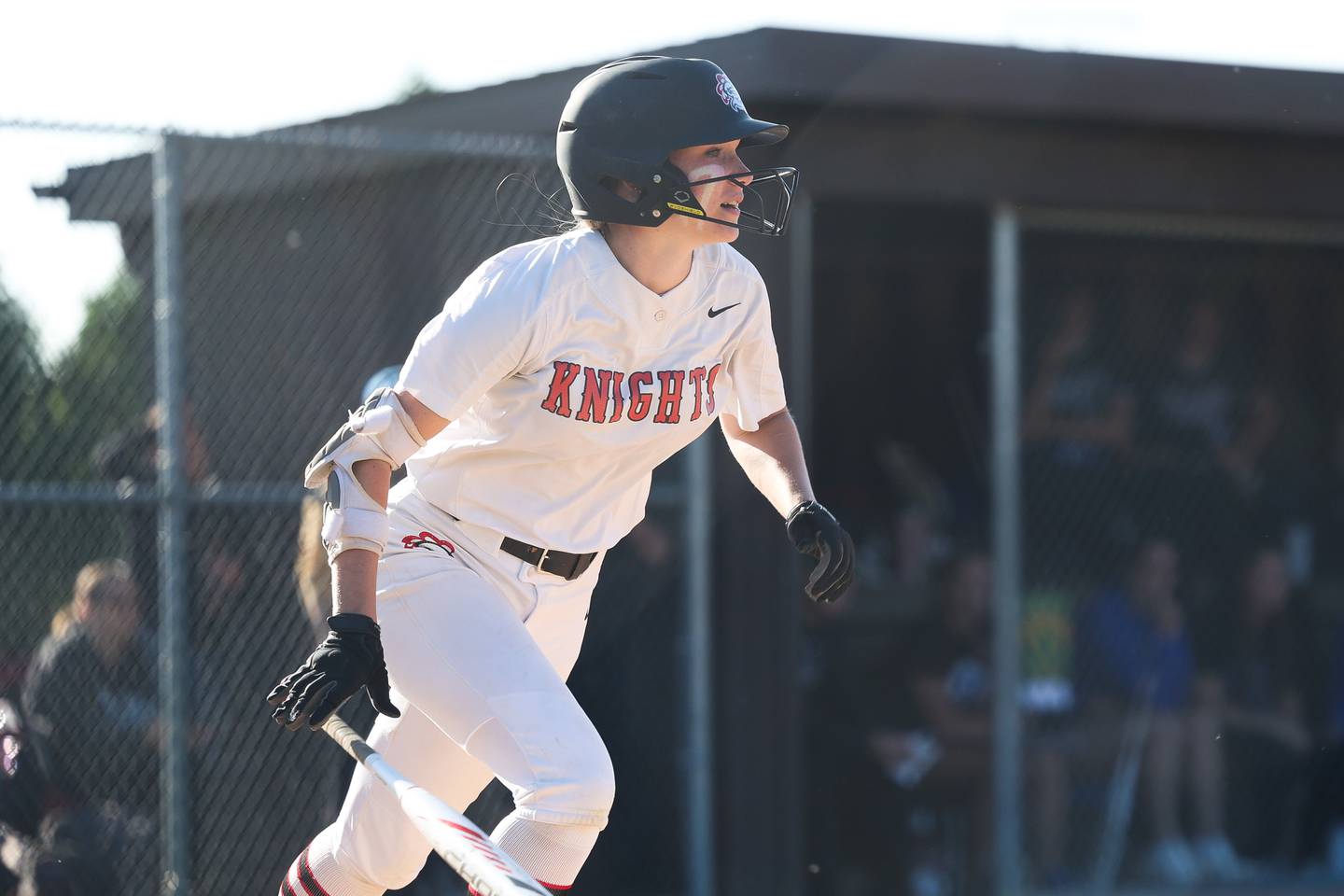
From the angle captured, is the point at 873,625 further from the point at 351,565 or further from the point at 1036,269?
the point at 351,565

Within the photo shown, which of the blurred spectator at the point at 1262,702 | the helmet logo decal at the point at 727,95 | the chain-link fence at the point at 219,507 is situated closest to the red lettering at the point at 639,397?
the helmet logo decal at the point at 727,95

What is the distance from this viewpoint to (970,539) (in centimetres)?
786

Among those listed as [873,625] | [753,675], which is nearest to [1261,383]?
[873,625]

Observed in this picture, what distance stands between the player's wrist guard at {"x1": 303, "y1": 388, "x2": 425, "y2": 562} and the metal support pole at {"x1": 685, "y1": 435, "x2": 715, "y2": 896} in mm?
2657

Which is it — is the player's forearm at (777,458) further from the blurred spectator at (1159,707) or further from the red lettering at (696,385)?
the blurred spectator at (1159,707)

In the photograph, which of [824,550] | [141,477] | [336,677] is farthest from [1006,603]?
[336,677]

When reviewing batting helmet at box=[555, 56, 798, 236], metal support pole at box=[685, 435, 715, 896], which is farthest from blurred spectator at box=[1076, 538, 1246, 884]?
batting helmet at box=[555, 56, 798, 236]

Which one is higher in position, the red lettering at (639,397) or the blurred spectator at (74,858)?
the red lettering at (639,397)

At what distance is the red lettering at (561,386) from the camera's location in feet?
10.6

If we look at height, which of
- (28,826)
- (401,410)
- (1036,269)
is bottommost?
(28,826)

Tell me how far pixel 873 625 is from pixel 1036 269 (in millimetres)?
1745

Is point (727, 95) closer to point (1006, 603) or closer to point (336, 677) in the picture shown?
point (336, 677)

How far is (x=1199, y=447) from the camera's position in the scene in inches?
295

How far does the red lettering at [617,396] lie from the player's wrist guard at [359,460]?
38cm
